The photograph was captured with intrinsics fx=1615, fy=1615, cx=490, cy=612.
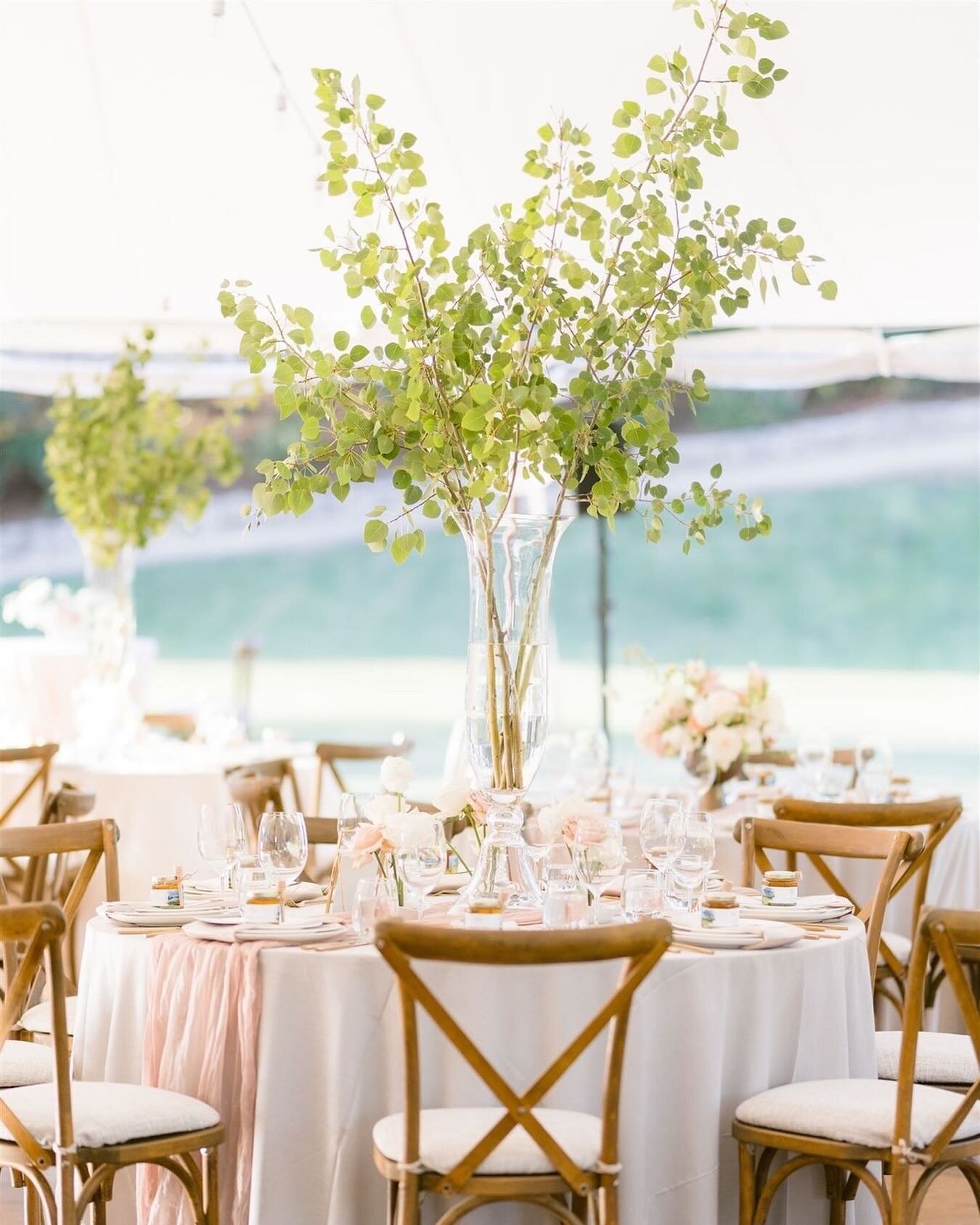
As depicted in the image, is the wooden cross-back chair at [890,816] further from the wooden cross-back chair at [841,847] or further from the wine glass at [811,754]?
the wine glass at [811,754]

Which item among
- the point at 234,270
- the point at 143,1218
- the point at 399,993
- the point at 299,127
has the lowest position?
the point at 143,1218

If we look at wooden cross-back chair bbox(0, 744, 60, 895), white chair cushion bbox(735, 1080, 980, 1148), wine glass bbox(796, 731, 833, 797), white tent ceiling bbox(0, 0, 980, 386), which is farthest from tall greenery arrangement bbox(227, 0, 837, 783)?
white tent ceiling bbox(0, 0, 980, 386)

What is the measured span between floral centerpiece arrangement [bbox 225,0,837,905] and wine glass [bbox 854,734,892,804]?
8.05 ft

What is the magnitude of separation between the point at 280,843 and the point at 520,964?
3.07 ft

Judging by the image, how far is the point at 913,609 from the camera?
19.6 metres

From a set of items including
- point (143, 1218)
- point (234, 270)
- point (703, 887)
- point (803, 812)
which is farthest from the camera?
point (234, 270)

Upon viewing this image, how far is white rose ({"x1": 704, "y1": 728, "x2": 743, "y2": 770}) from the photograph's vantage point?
5371 mm

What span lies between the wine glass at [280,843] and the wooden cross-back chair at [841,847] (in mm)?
1165

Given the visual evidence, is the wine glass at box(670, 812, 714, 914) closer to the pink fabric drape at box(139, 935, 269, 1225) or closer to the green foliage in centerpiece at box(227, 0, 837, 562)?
the green foliage in centerpiece at box(227, 0, 837, 562)

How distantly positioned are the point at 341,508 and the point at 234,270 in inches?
493

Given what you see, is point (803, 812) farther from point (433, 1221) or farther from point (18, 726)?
point (18, 726)

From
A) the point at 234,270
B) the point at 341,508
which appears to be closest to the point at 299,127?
the point at 234,270

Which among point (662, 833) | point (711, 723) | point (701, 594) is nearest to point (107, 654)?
point (711, 723)

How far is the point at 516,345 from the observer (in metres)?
3.26
